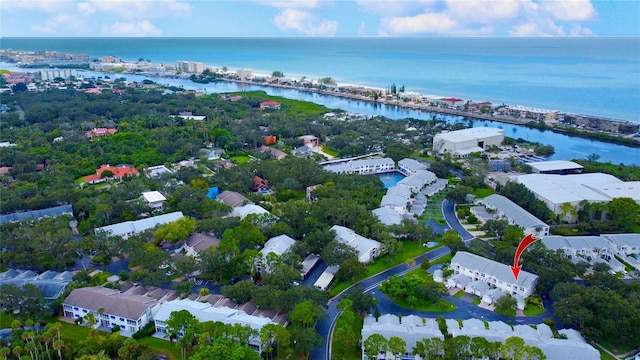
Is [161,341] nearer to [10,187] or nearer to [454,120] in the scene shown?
[10,187]

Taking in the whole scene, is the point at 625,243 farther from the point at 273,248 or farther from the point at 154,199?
the point at 154,199

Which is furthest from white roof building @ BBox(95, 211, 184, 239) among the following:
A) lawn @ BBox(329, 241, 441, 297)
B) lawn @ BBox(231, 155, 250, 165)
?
lawn @ BBox(231, 155, 250, 165)

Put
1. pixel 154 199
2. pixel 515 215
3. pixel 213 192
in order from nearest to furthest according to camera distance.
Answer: pixel 515 215 < pixel 154 199 < pixel 213 192

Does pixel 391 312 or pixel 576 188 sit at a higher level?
pixel 576 188

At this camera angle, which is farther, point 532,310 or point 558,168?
point 558,168

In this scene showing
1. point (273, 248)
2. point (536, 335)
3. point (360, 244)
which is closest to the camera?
point (536, 335)

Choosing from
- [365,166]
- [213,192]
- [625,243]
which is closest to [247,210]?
[213,192]

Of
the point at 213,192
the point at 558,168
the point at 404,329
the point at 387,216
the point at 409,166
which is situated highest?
the point at 558,168

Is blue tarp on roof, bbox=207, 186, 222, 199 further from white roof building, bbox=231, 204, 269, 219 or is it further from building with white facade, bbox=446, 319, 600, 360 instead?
building with white facade, bbox=446, 319, 600, 360
